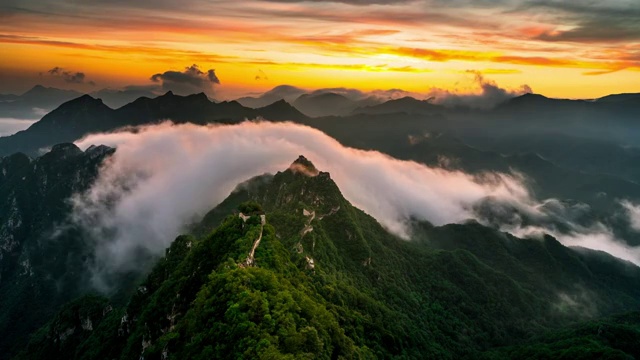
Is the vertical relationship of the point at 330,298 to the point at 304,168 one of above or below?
below

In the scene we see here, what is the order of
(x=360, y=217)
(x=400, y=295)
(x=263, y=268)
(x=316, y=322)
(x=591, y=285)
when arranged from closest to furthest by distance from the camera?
1. (x=316, y=322)
2. (x=263, y=268)
3. (x=400, y=295)
4. (x=360, y=217)
5. (x=591, y=285)

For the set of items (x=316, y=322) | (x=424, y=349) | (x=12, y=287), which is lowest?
(x=12, y=287)

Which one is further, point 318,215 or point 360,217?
point 360,217

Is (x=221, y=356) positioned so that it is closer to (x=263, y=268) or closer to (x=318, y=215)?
(x=263, y=268)

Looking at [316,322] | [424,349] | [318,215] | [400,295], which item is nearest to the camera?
[316,322]

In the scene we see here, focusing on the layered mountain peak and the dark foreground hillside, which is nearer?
the dark foreground hillside

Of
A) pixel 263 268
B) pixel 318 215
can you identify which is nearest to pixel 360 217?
pixel 318 215

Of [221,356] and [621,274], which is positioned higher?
[221,356]

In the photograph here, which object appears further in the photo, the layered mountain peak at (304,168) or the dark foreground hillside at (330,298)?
the layered mountain peak at (304,168)
